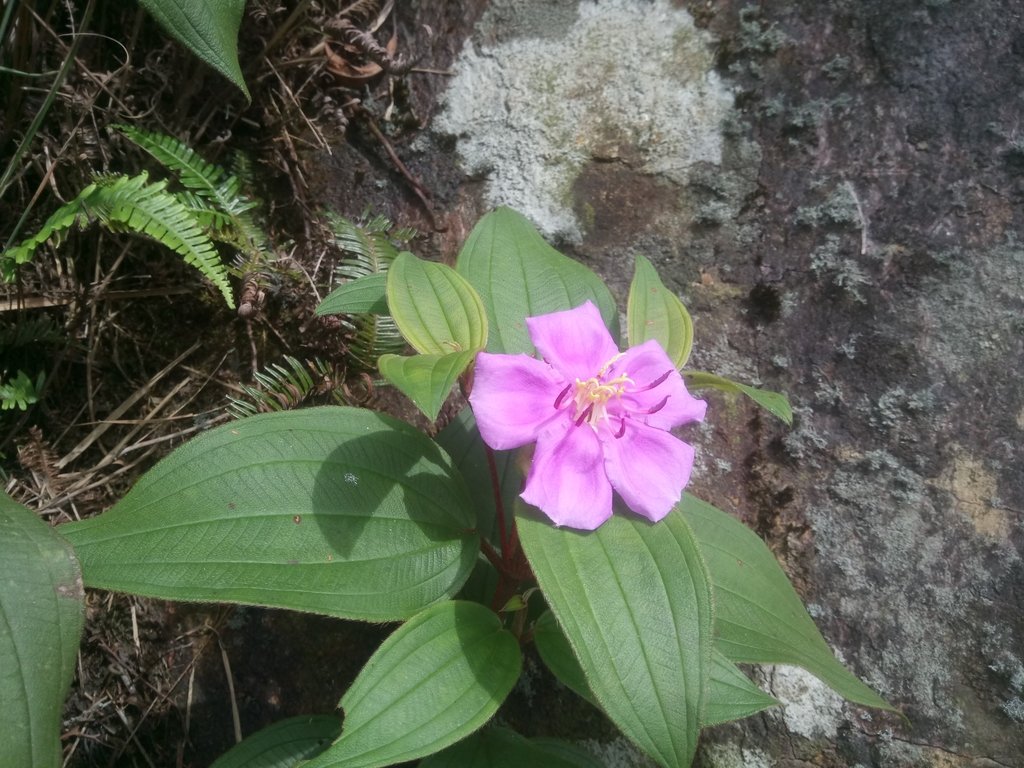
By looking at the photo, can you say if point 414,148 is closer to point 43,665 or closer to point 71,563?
point 71,563

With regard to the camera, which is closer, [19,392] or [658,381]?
[658,381]

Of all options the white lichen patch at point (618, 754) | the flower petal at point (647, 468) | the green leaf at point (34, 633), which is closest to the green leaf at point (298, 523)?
the green leaf at point (34, 633)

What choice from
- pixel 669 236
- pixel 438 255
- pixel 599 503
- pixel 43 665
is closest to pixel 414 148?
pixel 438 255

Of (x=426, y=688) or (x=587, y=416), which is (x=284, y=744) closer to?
(x=426, y=688)

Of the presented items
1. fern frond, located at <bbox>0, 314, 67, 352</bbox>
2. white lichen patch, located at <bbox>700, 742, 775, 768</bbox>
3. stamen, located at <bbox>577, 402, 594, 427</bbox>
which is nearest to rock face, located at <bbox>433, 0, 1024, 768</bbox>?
white lichen patch, located at <bbox>700, 742, 775, 768</bbox>

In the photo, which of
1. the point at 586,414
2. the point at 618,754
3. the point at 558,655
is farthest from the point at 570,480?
the point at 618,754

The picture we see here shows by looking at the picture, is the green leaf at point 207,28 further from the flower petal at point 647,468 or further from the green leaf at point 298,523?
the flower petal at point 647,468
